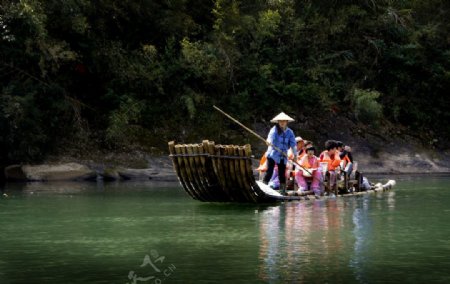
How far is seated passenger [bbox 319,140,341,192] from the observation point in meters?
22.0

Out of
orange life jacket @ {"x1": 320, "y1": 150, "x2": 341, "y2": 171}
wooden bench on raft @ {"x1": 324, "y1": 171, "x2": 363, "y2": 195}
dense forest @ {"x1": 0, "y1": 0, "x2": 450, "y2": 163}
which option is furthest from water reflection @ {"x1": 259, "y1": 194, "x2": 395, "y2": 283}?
dense forest @ {"x1": 0, "y1": 0, "x2": 450, "y2": 163}

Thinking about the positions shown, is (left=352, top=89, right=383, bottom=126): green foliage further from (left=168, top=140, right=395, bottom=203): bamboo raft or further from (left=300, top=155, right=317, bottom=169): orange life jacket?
(left=168, top=140, right=395, bottom=203): bamboo raft

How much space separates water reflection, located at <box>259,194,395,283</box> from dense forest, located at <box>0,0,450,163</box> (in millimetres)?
12800

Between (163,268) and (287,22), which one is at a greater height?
(287,22)

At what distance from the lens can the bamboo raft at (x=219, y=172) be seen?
18.4 metres

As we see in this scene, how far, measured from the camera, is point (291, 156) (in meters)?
19.9

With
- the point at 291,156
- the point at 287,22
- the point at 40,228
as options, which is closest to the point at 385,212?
the point at 291,156

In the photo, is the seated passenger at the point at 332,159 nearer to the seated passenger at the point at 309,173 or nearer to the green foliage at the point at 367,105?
the seated passenger at the point at 309,173

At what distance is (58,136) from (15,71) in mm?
2585

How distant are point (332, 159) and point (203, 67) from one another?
11692 mm

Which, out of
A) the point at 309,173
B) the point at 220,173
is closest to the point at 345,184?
the point at 309,173

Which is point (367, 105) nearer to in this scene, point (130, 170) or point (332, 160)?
point (130, 170)

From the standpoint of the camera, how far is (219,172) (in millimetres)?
18547

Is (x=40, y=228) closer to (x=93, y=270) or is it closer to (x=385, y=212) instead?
(x=93, y=270)
